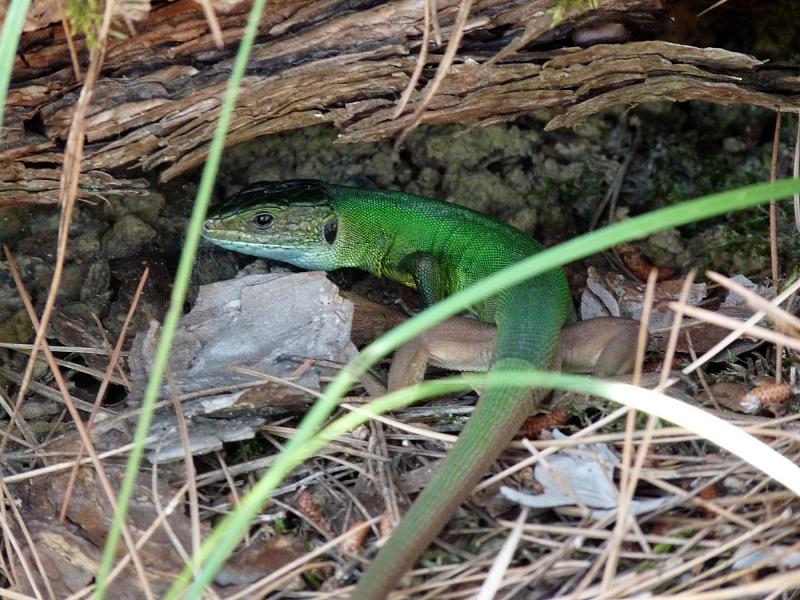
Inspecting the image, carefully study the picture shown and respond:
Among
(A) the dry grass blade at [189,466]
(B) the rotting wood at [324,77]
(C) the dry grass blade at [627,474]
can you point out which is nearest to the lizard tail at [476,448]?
(C) the dry grass blade at [627,474]

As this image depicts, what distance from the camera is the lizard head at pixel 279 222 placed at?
3994 millimetres

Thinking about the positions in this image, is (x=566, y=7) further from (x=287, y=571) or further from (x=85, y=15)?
(x=287, y=571)

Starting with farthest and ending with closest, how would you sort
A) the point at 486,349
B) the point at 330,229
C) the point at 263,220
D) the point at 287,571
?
the point at 330,229
the point at 263,220
the point at 486,349
the point at 287,571

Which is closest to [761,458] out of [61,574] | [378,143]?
[61,574]

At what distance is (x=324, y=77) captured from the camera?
3199mm

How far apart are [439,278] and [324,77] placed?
1224 millimetres

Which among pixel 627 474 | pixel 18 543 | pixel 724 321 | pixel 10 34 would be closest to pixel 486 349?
pixel 627 474

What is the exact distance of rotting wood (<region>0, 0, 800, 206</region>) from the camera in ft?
9.87

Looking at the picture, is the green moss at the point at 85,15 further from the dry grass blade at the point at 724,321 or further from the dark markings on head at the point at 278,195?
the dry grass blade at the point at 724,321


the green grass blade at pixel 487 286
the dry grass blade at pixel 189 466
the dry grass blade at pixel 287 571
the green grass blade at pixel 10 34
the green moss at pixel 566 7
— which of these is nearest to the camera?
the green grass blade at pixel 487 286

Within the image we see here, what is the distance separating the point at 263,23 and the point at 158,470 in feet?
5.18

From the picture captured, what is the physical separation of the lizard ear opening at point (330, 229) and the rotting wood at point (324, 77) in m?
0.75

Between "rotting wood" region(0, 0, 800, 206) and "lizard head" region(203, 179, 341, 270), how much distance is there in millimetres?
533

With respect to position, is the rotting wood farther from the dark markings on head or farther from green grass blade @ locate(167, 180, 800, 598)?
green grass blade @ locate(167, 180, 800, 598)
